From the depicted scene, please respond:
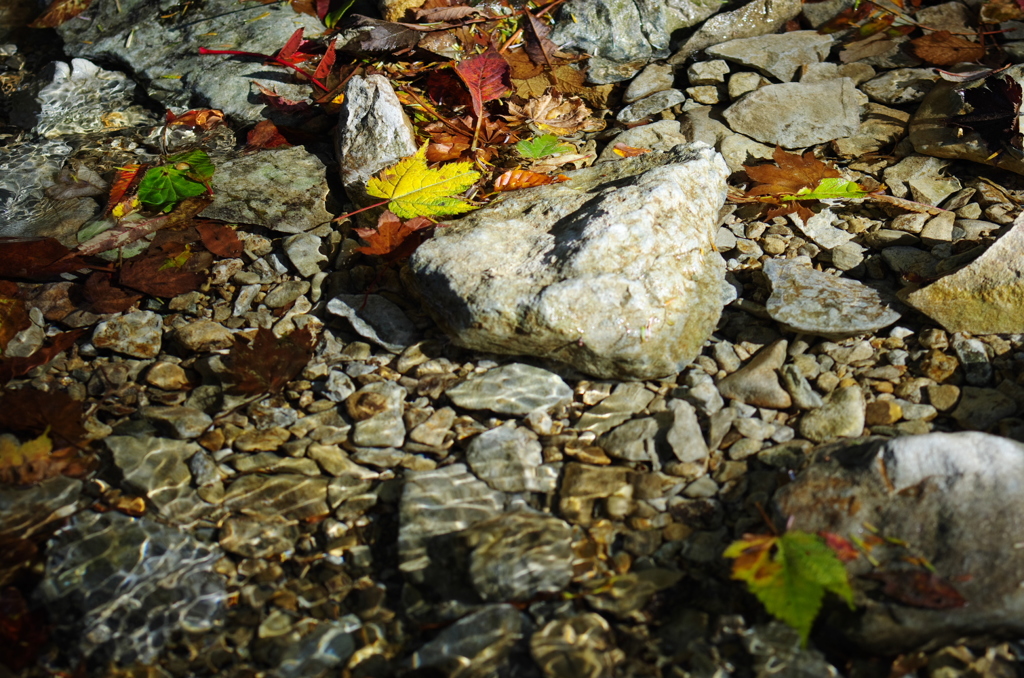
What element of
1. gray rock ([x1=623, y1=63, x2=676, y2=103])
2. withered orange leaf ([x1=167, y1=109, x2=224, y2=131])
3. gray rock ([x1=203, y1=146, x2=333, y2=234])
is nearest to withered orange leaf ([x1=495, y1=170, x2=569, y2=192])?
gray rock ([x1=203, y1=146, x2=333, y2=234])

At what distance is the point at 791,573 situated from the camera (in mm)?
2420

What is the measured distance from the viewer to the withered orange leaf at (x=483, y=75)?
4.13 m

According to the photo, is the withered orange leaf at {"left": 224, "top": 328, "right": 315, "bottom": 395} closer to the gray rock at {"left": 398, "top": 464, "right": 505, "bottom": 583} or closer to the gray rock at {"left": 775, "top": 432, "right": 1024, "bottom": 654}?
the gray rock at {"left": 398, "top": 464, "right": 505, "bottom": 583}

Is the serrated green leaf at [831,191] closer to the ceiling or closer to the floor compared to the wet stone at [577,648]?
closer to the ceiling

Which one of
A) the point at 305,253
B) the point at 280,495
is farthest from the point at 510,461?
the point at 305,253

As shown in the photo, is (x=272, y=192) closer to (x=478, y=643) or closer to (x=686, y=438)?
(x=686, y=438)

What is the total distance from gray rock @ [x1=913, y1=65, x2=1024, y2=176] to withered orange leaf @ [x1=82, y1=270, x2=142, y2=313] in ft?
13.8

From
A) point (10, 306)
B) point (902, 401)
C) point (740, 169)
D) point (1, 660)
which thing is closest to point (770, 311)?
point (902, 401)

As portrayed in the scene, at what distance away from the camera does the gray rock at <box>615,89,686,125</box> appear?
14.5 ft

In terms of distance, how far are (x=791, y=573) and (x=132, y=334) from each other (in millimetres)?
3077

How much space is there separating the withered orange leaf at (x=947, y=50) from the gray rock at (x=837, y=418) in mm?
2533

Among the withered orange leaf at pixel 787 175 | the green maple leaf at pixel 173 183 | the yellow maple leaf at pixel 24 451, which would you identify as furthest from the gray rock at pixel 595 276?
the yellow maple leaf at pixel 24 451

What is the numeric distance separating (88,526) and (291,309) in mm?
1324

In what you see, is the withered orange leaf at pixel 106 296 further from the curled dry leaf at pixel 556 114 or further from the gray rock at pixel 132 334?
the curled dry leaf at pixel 556 114
